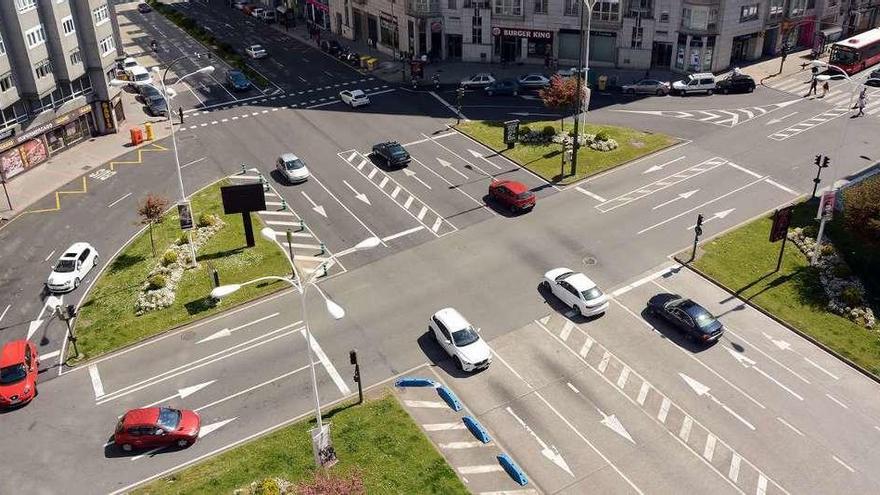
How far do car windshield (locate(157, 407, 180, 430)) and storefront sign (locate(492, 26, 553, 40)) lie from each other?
66.1m

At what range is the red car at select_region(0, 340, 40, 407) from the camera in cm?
→ 3938

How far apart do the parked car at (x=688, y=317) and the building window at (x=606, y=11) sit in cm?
5086

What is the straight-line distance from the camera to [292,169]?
205ft

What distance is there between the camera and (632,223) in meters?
54.2

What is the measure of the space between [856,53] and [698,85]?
18.9 m

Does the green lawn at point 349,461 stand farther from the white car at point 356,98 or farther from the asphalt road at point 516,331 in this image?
the white car at point 356,98

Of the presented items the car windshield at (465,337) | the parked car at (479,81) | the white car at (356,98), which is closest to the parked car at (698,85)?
the parked car at (479,81)

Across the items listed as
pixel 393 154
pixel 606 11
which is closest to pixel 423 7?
pixel 606 11

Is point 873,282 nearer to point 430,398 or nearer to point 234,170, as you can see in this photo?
point 430,398

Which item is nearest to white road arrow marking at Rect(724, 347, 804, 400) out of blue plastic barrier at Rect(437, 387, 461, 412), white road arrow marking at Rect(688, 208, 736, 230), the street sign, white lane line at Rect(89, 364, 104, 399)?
the street sign

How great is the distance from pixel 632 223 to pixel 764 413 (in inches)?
801

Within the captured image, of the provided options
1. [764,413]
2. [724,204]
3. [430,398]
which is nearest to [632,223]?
[724,204]

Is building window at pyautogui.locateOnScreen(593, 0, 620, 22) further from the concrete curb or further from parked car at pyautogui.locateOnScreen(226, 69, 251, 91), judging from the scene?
the concrete curb

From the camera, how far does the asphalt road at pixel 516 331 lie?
3525 cm
